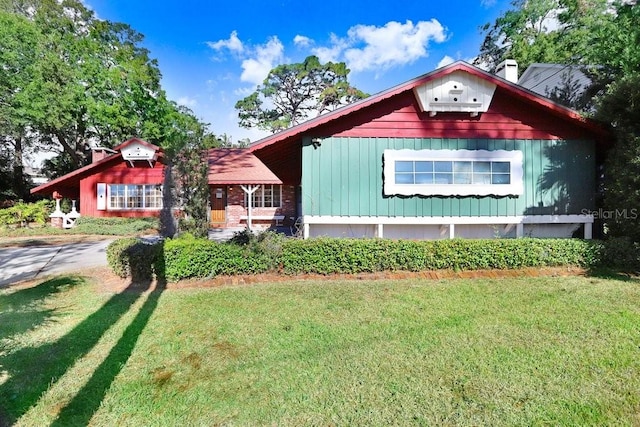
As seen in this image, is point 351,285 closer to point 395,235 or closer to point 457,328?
point 457,328

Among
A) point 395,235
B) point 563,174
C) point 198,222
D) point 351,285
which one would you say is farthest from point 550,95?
point 198,222

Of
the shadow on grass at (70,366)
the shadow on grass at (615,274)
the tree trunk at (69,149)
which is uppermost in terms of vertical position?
the tree trunk at (69,149)

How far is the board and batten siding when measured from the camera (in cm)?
807

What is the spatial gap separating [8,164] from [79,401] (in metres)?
31.3

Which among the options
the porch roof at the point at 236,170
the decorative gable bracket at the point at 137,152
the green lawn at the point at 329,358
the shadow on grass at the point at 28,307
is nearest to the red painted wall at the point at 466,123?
the green lawn at the point at 329,358

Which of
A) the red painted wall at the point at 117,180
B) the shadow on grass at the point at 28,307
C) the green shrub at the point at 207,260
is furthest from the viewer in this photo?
the red painted wall at the point at 117,180

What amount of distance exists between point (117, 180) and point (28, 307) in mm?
15057

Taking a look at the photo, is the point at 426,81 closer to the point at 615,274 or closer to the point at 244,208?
the point at 615,274

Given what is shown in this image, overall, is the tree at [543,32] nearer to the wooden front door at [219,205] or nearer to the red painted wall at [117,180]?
the wooden front door at [219,205]

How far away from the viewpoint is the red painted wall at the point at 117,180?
18.2 meters

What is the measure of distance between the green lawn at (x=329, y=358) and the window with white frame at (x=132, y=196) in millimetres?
13740

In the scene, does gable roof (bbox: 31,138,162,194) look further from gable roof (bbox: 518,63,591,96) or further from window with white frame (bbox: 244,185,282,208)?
gable roof (bbox: 518,63,591,96)

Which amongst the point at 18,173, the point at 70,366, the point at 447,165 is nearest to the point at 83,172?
the point at 18,173

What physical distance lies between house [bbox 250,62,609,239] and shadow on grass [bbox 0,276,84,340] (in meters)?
5.02
